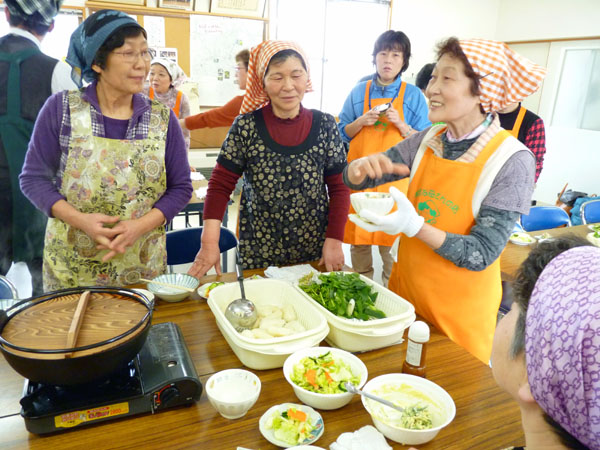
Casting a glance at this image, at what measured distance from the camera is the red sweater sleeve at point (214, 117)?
348cm

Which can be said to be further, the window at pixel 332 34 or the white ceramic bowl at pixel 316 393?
the window at pixel 332 34

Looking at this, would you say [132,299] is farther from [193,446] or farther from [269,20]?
[269,20]

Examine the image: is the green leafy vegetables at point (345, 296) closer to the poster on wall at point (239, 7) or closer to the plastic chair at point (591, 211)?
the plastic chair at point (591, 211)

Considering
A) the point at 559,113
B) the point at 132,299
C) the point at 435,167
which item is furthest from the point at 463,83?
the point at 559,113

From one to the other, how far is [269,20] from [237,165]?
514 centimetres

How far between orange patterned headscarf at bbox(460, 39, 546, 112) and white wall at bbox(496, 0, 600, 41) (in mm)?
6044

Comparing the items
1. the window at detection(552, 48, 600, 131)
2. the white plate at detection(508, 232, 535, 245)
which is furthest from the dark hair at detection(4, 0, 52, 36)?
the window at detection(552, 48, 600, 131)

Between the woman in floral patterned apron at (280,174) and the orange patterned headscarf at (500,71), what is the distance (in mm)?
755

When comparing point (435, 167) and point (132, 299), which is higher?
point (435, 167)

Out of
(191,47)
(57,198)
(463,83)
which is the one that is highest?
(191,47)

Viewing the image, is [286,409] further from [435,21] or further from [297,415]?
[435,21]

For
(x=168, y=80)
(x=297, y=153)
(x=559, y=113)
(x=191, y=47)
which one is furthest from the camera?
(x=559, y=113)

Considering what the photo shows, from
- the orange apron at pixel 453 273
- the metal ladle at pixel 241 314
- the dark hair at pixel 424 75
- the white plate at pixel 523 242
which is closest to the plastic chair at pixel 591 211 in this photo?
the white plate at pixel 523 242

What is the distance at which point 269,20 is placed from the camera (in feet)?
20.9
